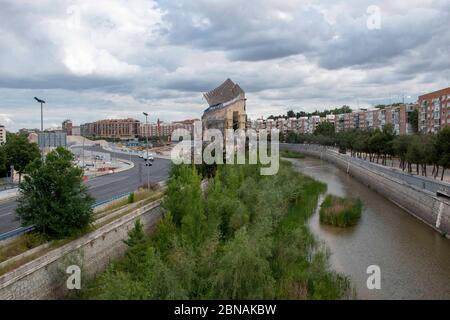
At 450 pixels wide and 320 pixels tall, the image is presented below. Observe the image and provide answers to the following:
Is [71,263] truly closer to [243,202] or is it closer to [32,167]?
[32,167]

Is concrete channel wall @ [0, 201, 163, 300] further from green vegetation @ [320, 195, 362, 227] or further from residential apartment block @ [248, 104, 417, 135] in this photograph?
residential apartment block @ [248, 104, 417, 135]

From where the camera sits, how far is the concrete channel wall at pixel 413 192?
969 inches

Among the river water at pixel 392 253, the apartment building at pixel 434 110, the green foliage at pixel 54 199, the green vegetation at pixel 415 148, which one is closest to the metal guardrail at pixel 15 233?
the green foliage at pixel 54 199

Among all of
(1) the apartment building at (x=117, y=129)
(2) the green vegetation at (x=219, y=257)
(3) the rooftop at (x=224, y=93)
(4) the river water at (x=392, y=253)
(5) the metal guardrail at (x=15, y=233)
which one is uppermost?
(3) the rooftop at (x=224, y=93)

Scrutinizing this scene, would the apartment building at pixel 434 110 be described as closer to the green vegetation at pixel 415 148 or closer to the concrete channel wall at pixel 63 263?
the green vegetation at pixel 415 148

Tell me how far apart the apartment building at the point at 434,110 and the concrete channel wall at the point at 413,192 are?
21.6 m

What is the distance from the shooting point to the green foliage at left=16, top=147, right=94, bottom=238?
14.7 metres

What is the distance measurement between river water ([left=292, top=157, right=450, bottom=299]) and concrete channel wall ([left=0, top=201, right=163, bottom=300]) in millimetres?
8978

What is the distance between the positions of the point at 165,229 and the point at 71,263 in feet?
16.8

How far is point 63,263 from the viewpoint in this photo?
13516 millimetres

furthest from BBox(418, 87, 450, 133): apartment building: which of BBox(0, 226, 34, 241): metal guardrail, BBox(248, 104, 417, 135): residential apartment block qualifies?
BBox(0, 226, 34, 241): metal guardrail
